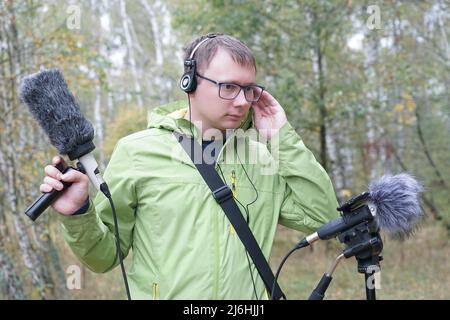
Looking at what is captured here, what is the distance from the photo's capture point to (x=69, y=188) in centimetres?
198

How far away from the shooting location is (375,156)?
1460 cm

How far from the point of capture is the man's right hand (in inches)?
76.0

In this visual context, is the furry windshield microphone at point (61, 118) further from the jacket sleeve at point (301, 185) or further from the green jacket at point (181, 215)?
the jacket sleeve at point (301, 185)

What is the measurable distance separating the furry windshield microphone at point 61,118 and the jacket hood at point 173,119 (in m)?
0.37

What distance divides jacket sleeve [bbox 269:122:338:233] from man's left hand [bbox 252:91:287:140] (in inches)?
1.3

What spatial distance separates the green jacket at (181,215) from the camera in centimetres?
212

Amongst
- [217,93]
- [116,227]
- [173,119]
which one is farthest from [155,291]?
[217,93]

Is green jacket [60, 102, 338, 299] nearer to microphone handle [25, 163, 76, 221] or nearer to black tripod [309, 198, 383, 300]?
microphone handle [25, 163, 76, 221]

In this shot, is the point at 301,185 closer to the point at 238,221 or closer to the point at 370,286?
the point at 238,221

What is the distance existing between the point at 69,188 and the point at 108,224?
0.33 m

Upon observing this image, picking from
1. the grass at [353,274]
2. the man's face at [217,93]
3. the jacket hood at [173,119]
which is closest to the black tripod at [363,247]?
the man's face at [217,93]

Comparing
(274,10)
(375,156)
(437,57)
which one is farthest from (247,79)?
(375,156)

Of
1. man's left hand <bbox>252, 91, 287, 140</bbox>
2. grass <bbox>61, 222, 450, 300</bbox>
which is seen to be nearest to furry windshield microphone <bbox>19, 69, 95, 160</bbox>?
man's left hand <bbox>252, 91, 287, 140</bbox>

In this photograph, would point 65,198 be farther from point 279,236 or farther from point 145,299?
point 279,236
